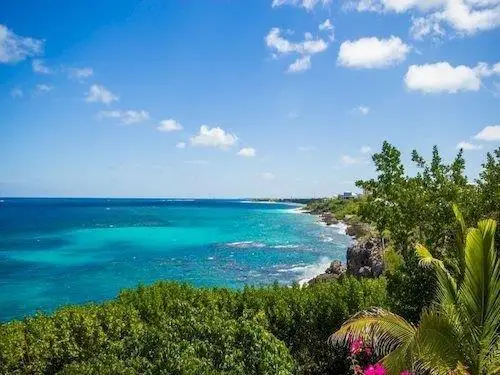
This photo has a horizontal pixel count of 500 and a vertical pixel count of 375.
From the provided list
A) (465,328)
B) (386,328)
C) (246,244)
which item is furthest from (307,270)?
(465,328)

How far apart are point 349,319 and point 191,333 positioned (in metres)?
3.72

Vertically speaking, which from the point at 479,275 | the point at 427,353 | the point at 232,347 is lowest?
the point at 427,353

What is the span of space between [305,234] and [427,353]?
231 feet

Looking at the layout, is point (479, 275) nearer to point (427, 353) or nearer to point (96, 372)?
point (427, 353)

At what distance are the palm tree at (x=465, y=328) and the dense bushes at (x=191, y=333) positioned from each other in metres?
1.93

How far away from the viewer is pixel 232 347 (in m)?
6.38

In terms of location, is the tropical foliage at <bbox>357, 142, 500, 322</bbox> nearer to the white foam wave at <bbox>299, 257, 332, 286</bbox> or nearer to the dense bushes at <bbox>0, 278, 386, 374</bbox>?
the dense bushes at <bbox>0, 278, 386, 374</bbox>

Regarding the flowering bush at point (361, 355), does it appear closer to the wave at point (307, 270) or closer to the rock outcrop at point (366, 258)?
the rock outcrop at point (366, 258)

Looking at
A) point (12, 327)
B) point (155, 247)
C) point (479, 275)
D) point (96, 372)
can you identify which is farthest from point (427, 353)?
point (155, 247)

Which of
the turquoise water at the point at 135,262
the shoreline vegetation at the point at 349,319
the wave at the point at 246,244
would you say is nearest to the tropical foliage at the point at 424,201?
the shoreline vegetation at the point at 349,319

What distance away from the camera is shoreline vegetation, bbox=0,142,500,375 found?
646 cm

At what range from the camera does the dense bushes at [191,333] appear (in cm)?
620

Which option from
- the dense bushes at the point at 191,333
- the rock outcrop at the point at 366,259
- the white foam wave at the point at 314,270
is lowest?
the white foam wave at the point at 314,270

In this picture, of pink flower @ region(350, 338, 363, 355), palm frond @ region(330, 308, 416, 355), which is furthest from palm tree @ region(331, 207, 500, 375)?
pink flower @ region(350, 338, 363, 355)
